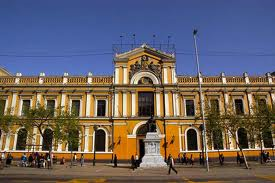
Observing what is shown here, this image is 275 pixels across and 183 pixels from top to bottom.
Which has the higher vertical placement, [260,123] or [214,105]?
[214,105]

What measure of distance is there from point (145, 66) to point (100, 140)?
13.8m

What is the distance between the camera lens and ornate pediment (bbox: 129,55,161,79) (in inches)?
1683

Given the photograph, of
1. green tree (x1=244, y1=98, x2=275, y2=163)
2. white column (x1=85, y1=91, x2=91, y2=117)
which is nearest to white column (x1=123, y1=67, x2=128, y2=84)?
white column (x1=85, y1=91, x2=91, y2=117)

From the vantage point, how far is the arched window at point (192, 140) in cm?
4012

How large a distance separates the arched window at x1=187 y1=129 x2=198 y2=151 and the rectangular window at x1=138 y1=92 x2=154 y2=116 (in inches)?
258

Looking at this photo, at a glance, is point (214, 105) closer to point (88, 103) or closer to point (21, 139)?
point (88, 103)

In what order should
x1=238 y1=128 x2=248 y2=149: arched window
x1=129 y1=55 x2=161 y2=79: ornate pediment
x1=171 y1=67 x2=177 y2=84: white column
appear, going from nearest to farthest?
1. x1=238 y1=128 x2=248 y2=149: arched window
2. x1=171 y1=67 x2=177 y2=84: white column
3. x1=129 y1=55 x2=161 y2=79: ornate pediment

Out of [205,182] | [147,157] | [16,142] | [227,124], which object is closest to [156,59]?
[227,124]

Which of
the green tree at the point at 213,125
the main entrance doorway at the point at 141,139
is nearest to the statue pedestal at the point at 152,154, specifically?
the green tree at the point at 213,125

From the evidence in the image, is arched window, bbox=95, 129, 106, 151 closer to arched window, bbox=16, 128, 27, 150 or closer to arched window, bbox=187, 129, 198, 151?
arched window, bbox=16, 128, 27, 150

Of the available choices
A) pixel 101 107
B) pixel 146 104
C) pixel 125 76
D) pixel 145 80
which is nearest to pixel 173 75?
pixel 145 80

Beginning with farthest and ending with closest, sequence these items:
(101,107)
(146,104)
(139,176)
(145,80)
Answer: (145,80) < (101,107) < (146,104) < (139,176)

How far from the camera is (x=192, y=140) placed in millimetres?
40438

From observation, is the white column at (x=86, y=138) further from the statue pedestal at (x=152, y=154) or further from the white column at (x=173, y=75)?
the white column at (x=173, y=75)
